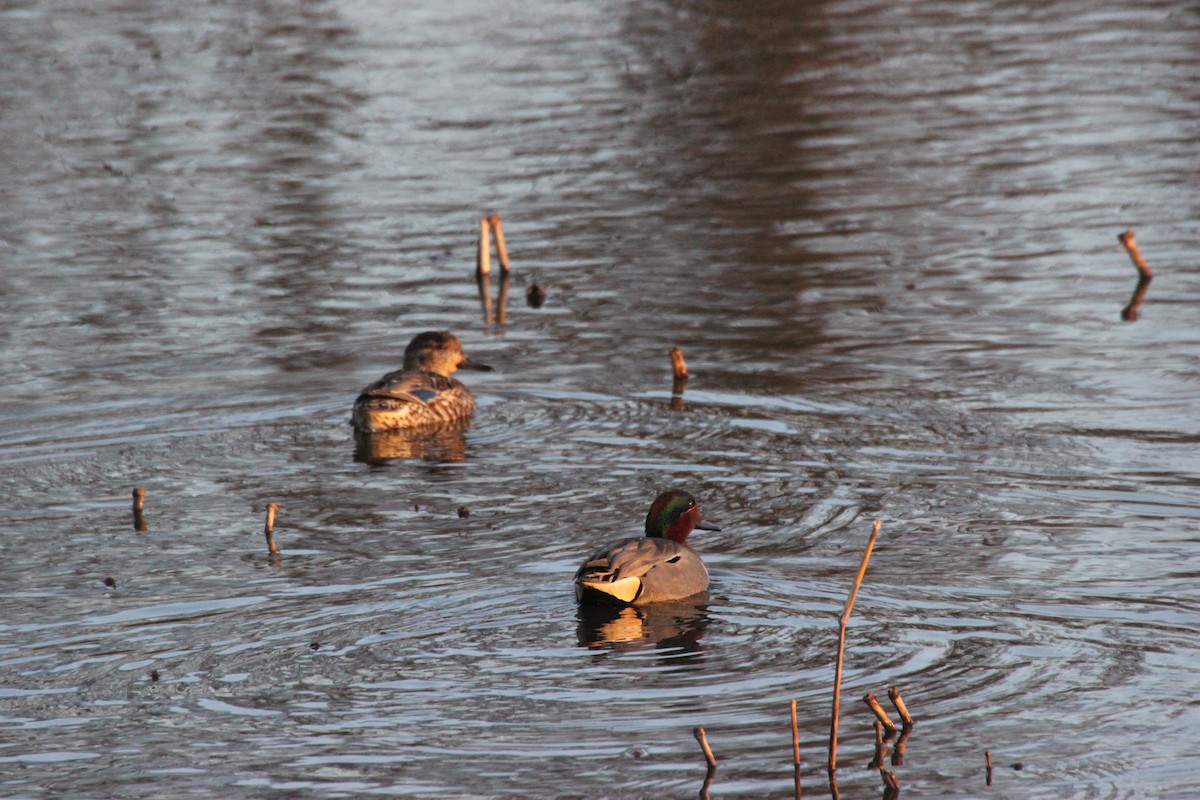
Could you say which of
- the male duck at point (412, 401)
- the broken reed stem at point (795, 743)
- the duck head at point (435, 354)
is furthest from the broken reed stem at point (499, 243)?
the broken reed stem at point (795, 743)

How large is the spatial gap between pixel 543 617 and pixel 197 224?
40.0 ft

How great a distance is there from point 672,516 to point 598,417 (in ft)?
10.5

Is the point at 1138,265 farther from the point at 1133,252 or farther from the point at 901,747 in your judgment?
the point at 901,747

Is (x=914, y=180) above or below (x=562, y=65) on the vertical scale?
below

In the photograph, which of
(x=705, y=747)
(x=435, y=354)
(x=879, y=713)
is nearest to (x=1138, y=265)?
(x=435, y=354)

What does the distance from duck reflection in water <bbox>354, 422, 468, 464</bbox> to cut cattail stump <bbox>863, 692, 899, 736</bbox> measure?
575 cm

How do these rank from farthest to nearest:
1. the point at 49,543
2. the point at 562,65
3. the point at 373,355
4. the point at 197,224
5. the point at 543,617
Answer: the point at 562,65, the point at 197,224, the point at 373,355, the point at 49,543, the point at 543,617

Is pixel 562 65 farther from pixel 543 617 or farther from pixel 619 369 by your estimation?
pixel 543 617

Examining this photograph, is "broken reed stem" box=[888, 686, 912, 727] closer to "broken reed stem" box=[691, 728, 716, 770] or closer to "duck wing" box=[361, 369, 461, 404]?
"broken reed stem" box=[691, 728, 716, 770]

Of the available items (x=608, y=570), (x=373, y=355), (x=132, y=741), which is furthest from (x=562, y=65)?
(x=132, y=741)

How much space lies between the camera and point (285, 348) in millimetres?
15320

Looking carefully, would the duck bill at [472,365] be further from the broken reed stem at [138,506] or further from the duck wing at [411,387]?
the broken reed stem at [138,506]

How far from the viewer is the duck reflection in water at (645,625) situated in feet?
28.1

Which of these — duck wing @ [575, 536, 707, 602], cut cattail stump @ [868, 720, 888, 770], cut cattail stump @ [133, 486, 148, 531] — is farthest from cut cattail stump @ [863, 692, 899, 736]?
cut cattail stump @ [133, 486, 148, 531]
